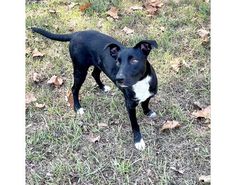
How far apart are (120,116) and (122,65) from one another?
0.94 meters

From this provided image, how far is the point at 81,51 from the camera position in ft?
13.5

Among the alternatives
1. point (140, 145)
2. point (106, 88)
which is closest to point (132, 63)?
point (140, 145)

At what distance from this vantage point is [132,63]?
351 cm

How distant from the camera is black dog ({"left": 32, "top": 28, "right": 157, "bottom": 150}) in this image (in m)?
3.51

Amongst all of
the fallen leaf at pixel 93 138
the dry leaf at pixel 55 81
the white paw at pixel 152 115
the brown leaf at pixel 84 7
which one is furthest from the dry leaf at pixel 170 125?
the brown leaf at pixel 84 7

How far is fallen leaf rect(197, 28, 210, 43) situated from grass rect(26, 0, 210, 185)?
0.19 ft

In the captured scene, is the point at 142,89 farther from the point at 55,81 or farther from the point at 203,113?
the point at 55,81

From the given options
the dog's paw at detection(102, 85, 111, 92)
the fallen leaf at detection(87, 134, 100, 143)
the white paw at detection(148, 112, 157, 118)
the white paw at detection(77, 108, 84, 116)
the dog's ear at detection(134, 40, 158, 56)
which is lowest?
the fallen leaf at detection(87, 134, 100, 143)

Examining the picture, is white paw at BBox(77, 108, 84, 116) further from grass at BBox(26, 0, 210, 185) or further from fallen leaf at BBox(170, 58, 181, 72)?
fallen leaf at BBox(170, 58, 181, 72)

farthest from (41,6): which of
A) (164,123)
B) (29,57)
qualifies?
(164,123)

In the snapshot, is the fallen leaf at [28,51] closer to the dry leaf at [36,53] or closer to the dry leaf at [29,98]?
the dry leaf at [36,53]

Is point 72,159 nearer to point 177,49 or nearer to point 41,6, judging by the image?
point 177,49

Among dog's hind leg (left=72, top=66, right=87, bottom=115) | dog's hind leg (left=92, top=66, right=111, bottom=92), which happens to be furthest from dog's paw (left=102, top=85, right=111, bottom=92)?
dog's hind leg (left=72, top=66, right=87, bottom=115)

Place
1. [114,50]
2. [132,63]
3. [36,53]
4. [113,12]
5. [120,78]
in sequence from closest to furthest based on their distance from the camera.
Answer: [120,78], [132,63], [114,50], [36,53], [113,12]
